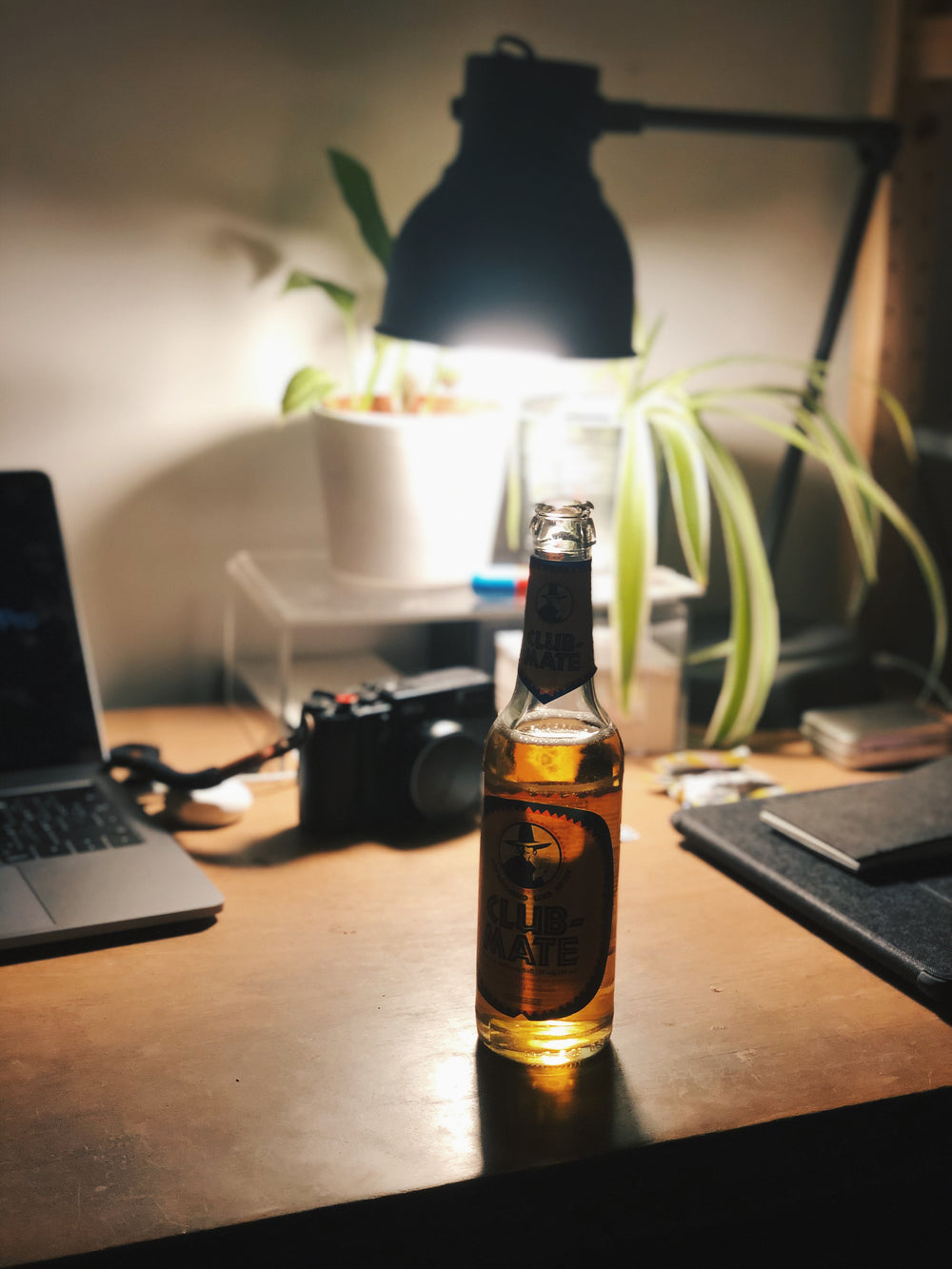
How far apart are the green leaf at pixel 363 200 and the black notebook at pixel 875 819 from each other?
0.58m

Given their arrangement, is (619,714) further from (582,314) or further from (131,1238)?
(131,1238)

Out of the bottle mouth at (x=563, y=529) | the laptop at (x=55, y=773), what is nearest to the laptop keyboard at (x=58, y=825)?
the laptop at (x=55, y=773)

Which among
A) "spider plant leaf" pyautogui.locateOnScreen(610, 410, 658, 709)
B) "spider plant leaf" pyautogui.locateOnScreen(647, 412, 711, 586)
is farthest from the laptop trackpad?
"spider plant leaf" pyautogui.locateOnScreen(647, 412, 711, 586)

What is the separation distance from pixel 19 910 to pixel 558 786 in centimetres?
35

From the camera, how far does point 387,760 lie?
929 millimetres

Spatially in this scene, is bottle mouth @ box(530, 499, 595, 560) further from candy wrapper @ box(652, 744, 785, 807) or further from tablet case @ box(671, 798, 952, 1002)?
candy wrapper @ box(652, 744, 785, 807)

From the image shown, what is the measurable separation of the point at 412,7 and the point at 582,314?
1.70 ft

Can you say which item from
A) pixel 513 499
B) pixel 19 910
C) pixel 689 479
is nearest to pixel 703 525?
pixel 689 479

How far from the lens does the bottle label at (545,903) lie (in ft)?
2.00

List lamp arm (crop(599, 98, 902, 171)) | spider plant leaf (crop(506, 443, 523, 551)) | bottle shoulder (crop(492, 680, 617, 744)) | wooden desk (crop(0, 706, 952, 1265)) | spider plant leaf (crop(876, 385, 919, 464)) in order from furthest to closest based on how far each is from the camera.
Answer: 1. spider plant leaf (crop(876, 385, 919, 464))
2. spider plant leaf (crop(506, 443, 523, 551))
3. lamp arm (crop(599, 98, 902, 171))
4. bottle shoulder (crop(492, 680, 617, 744))
5. wooden desk (crop(0, 706, 952, 1265))

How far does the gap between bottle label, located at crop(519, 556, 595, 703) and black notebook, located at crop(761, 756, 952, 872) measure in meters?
0.32

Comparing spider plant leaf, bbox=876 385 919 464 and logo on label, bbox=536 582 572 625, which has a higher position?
spider plant leaf, bbox=876 385 919 464

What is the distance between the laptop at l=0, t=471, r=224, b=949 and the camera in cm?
78

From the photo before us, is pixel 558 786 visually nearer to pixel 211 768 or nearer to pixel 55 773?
pixel 211 768
